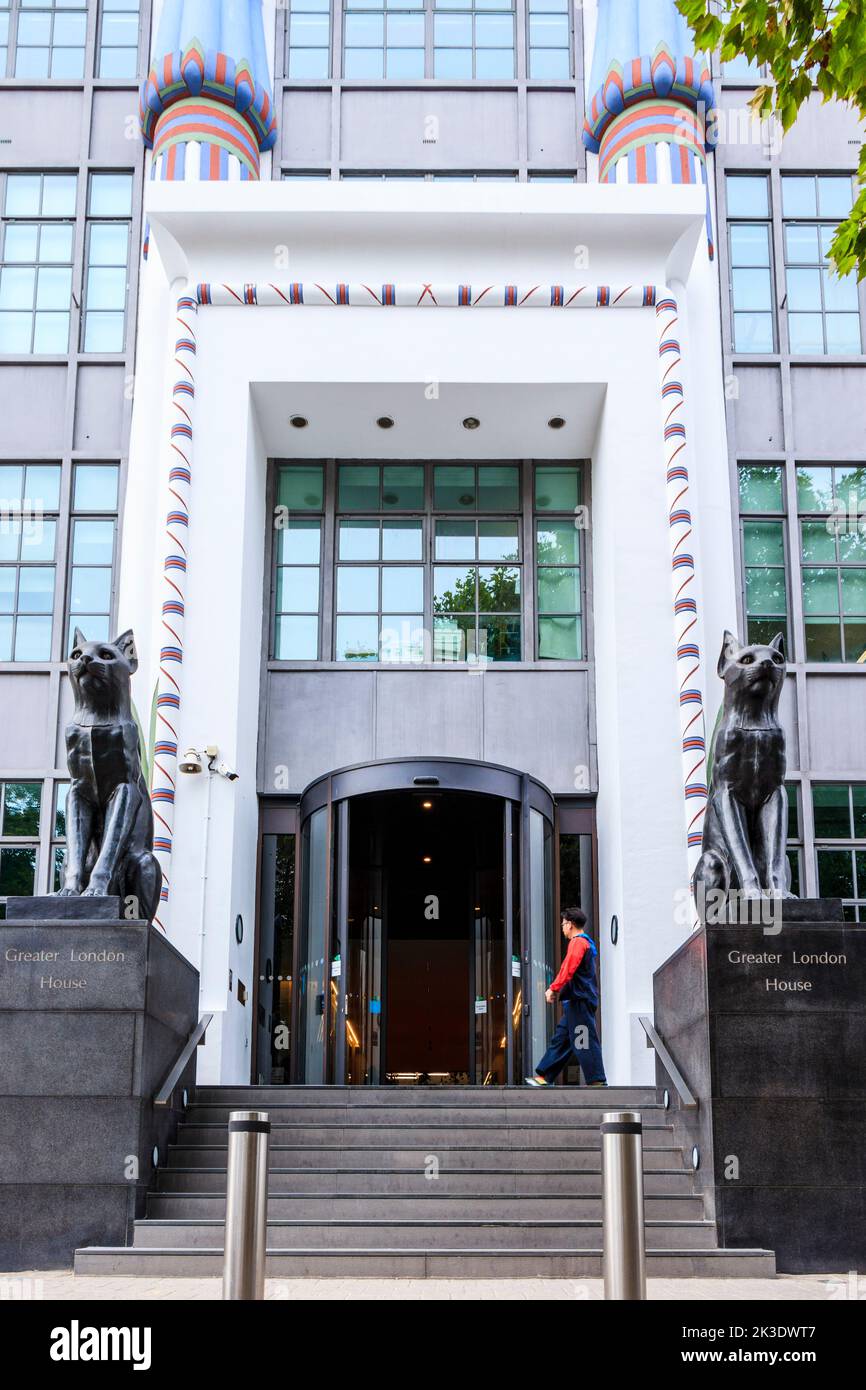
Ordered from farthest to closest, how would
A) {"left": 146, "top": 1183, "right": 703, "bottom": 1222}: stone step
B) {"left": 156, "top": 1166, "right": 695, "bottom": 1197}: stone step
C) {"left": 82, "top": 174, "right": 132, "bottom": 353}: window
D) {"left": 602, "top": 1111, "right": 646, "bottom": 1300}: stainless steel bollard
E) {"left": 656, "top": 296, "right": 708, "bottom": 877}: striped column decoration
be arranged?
{"left": 82, "top": 174, "right": 132, "bottom": 353}: window → {"left": 656, "top": 296, "right": 708, "bottom": 877}: striped column decoration → {"left": 156, "top": 1166, "right": 695, "bottom": 1197}: stone step → {"left": 146, "top": 1183, "right": 703, "bottom": 1222}: stone step → {"left": 602, "top": 1111, "right": 646, "bottom": 1300}: stainless steel bollard

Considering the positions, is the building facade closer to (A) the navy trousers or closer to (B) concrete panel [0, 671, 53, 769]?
(B) concrete panel [0, 671, 53, 769]

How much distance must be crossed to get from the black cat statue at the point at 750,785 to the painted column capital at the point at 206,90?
1086cm

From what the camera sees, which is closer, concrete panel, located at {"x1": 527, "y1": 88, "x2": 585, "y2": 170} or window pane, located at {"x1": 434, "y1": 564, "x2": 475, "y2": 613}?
window pane, located at {"x1": 434, "y1": 564, "x2": 475, "y2": 613}

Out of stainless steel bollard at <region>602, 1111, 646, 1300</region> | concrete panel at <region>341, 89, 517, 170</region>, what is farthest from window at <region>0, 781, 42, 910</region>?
stainless steel bollard at <region>602, 1111, 646, 1300</region>

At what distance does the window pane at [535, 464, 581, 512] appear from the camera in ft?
64.6

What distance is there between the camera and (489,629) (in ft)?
63.0

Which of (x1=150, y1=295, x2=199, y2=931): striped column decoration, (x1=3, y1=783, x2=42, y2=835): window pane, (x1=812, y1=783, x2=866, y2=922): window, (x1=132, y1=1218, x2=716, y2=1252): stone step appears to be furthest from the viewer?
(x1=3, y1=783, x2=42, y2=835): window pane

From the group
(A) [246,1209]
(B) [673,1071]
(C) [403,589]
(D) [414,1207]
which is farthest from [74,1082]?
(C) [403,589]

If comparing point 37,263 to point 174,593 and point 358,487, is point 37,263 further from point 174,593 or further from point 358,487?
point 174,593

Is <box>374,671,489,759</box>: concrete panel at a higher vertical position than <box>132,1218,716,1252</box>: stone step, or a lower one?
higher

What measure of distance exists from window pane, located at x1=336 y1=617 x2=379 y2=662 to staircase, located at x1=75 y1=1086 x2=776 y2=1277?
656 cm

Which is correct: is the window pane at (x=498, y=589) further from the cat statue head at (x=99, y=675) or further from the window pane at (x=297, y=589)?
the cat statue head at (x=99, y=675)
